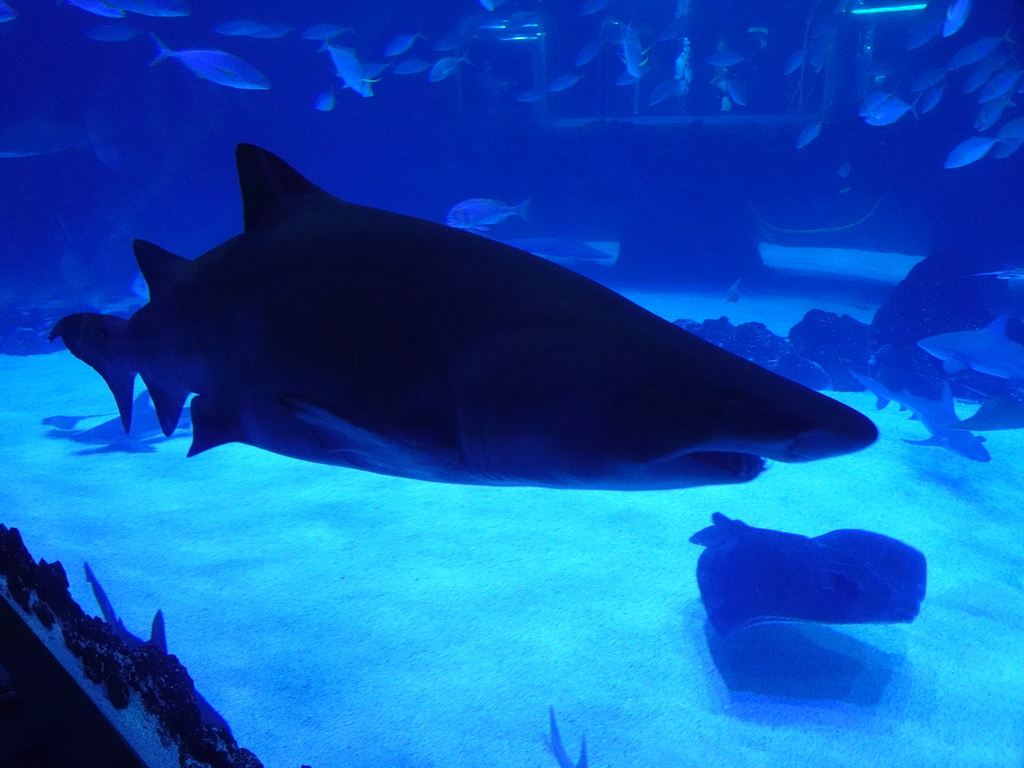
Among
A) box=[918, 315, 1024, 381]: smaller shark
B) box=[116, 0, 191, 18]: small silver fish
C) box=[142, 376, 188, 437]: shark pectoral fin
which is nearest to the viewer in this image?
box=[142, 376, 188, 437]: shark pectoral fin

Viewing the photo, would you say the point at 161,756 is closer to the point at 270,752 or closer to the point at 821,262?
the point at 270,752

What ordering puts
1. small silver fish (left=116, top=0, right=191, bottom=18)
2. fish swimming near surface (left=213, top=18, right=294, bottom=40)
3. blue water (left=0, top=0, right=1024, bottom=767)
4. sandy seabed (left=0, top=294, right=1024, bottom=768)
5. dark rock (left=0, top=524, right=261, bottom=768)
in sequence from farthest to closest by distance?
1. fish swimming near surface (left=213, top=18, right=294, bottom=40)
2. small silver fish (left=116, top=0, right=191, bottom=18)
3. blue water (left=0, top=0, right=1024, bottom=767)
4. sandy seabed (left=0, top=294, right=1024, bottom=768)
5. dark rock (left=0, top=524, right=261, bottom=768)

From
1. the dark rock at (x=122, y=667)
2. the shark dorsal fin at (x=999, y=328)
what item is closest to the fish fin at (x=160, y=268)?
the dark rock at (x=122, y=667)

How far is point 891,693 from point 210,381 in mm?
3853

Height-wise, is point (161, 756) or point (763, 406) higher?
point (763, 406)

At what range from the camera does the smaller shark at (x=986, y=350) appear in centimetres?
688

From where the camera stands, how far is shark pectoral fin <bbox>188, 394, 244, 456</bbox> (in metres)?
1.34

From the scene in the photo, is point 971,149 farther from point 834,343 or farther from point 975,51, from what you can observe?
point 834,343

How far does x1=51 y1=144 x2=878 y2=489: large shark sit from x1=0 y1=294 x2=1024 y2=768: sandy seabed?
8.07 feet

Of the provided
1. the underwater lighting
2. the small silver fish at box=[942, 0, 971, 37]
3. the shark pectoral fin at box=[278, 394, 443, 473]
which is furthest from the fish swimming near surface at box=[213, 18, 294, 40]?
the underwater lighting

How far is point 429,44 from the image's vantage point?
25.3 metres

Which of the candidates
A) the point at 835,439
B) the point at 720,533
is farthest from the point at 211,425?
the point at 720,533

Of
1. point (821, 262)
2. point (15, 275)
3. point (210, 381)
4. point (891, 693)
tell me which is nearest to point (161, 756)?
point (210, 381)

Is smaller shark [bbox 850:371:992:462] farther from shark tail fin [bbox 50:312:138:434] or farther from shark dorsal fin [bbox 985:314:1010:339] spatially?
shark tail fin [bbox 50:312:138:434]
